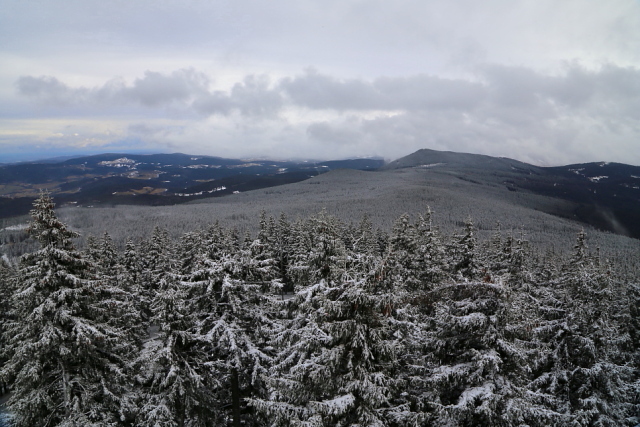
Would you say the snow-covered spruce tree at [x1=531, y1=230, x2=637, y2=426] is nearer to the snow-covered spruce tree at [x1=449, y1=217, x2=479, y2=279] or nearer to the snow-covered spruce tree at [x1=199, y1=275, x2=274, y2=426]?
the snow-covered spruce tree at [x1=449, y1=217, x2=479, y2=279]

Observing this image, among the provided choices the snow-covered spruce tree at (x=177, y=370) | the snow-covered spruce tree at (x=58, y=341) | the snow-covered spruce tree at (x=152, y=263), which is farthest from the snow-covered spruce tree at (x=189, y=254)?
the snow-covered spruce tree at (x=177, y=370)

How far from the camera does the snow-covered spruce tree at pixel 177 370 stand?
14140 millimetres

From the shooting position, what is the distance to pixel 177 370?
46.7ft

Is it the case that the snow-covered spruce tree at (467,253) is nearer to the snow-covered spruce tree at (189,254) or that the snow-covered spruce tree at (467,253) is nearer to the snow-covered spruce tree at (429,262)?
the snow-covered spruce tree at (429,262)

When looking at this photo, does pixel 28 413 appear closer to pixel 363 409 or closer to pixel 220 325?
pixel 220 325

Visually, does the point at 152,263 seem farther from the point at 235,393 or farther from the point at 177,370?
the point at 177,370

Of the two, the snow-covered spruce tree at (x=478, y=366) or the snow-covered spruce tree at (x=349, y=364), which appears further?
the snow-covered spruce tree at (x=478, y=366)

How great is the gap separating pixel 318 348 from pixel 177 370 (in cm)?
722

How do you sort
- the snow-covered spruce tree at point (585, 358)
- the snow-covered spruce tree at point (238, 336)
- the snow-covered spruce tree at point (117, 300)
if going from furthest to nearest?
the snow-covered spruce tree at point (585, 358) → the snow-covered spruce tree at point (117, 300) → the snow-covered spruce tree at point (238, 336)

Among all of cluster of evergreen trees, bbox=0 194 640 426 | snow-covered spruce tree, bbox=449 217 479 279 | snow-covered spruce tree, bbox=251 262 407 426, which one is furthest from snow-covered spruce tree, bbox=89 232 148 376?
snow-covered spruce tree, bbox=449 217 479 279


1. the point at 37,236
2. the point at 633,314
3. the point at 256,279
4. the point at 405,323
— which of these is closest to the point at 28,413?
the point at 37,236

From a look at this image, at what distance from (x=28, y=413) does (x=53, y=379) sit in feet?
4.67

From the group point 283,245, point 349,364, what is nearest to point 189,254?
point 283,245

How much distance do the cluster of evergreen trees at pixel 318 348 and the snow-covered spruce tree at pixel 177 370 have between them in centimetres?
8
